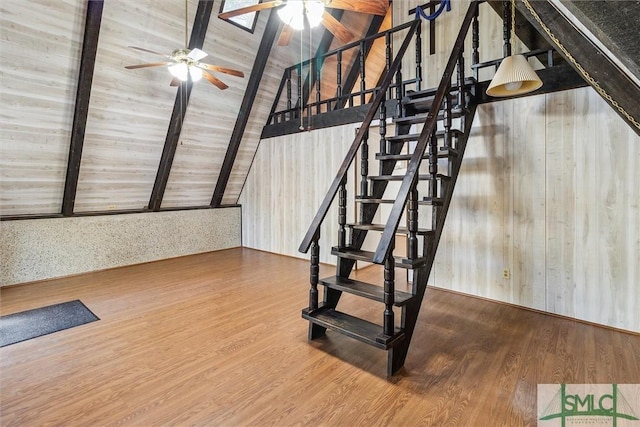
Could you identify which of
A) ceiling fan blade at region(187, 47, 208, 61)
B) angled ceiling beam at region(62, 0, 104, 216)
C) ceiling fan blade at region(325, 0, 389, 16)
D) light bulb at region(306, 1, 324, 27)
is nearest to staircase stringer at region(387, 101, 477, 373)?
ceiling fan blade at region(325, 0, 389, 16)

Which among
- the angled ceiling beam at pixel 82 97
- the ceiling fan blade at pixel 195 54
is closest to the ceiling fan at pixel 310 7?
the ceiling fan blade at pixel 195 54

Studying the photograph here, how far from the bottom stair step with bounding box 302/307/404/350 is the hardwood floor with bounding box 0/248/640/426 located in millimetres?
222

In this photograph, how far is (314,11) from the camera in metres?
2.67

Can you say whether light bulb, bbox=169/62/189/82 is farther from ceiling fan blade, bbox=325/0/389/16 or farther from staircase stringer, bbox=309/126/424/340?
staircase stringer, bbox=309/126/424/340

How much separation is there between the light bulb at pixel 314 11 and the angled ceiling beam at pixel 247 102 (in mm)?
2547

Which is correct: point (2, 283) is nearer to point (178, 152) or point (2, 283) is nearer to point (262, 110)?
point (178, 152)

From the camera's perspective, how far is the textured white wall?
4.43 meters

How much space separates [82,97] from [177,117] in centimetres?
120

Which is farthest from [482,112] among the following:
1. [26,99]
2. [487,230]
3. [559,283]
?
[26,99]

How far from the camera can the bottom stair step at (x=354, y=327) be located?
2254 millimetres

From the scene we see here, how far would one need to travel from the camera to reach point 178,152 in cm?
533

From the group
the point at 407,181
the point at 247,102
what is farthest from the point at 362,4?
the point at 247,102

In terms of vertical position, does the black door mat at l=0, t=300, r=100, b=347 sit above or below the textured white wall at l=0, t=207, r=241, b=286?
below

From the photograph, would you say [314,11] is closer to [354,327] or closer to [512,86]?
[512,86]
